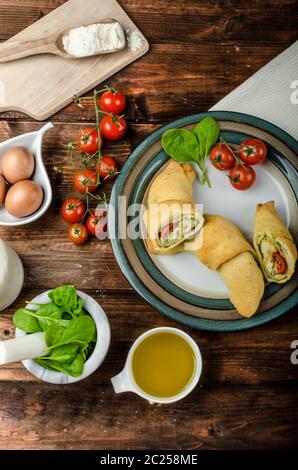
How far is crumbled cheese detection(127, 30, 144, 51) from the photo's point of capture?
1.35m

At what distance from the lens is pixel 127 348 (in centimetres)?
125

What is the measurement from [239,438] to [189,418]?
11 cm

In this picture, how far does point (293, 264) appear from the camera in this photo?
3.85 feet

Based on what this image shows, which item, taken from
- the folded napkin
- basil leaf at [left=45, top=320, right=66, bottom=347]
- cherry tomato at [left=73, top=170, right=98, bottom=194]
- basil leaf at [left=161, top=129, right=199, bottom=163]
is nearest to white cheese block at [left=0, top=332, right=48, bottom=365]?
basil leaf at [left=45, top=320, right=66, bottom=347]

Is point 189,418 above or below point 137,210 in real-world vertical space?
below

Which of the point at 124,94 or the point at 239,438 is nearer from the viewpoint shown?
the point at 239,438

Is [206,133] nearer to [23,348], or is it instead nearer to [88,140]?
[88,140]

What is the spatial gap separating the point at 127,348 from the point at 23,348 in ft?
0.93

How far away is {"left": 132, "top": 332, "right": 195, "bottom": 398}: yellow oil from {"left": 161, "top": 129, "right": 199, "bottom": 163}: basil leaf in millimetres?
377

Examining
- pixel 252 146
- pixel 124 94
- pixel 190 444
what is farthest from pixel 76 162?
pixel 190 444

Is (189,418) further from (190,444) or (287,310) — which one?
(287,310)

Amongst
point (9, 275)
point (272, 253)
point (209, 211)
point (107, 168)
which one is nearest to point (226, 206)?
point (209, 211)

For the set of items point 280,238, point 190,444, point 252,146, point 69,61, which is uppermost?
point 69,61

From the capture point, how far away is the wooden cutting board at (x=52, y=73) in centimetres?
133
